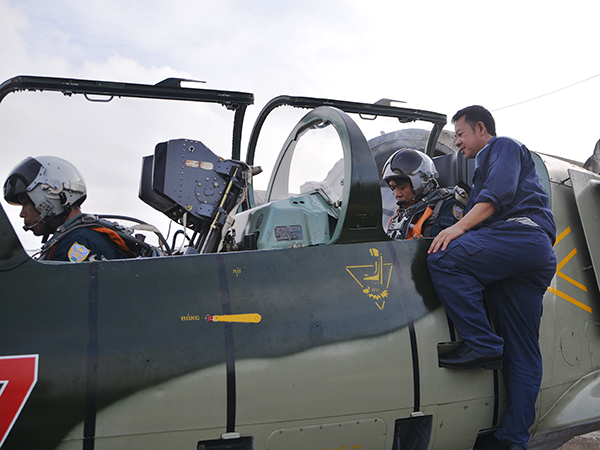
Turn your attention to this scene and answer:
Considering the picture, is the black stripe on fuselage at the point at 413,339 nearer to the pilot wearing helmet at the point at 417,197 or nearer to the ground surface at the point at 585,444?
the pilot wearing helmet at the point at 417,197

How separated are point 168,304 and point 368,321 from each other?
82 cm

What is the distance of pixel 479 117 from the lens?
2.51 metres

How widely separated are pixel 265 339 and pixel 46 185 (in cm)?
146

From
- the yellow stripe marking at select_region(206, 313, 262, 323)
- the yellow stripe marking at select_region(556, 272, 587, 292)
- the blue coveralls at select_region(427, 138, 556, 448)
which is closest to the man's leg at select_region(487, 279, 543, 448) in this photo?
the blue coveralls at select_region(427, 138, 556, 448)

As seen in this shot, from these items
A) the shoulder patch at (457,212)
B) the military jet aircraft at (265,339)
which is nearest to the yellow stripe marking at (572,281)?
the military jet aircraft at (265,339)

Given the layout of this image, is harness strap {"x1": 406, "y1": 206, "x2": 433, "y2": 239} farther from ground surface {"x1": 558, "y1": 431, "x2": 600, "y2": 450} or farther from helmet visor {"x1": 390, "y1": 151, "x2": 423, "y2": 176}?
ground surface {"x1": 558, "y1": 431, "x2": 600, "y2": 450}

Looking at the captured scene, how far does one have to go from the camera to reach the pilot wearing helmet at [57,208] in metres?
2.20

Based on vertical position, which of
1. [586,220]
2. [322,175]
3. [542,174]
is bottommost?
[586,220]

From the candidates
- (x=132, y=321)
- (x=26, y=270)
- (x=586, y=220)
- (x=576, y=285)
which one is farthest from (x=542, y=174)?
(x=26, y=270)

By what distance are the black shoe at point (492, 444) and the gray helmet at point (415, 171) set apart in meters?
1.48

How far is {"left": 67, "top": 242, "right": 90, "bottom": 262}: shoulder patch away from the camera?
2.09 meters

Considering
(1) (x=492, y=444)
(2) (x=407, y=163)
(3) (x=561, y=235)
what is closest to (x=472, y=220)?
(3) (x=561, y=235)

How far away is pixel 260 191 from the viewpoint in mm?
3490

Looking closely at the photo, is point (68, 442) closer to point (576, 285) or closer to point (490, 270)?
point (490, 270)
